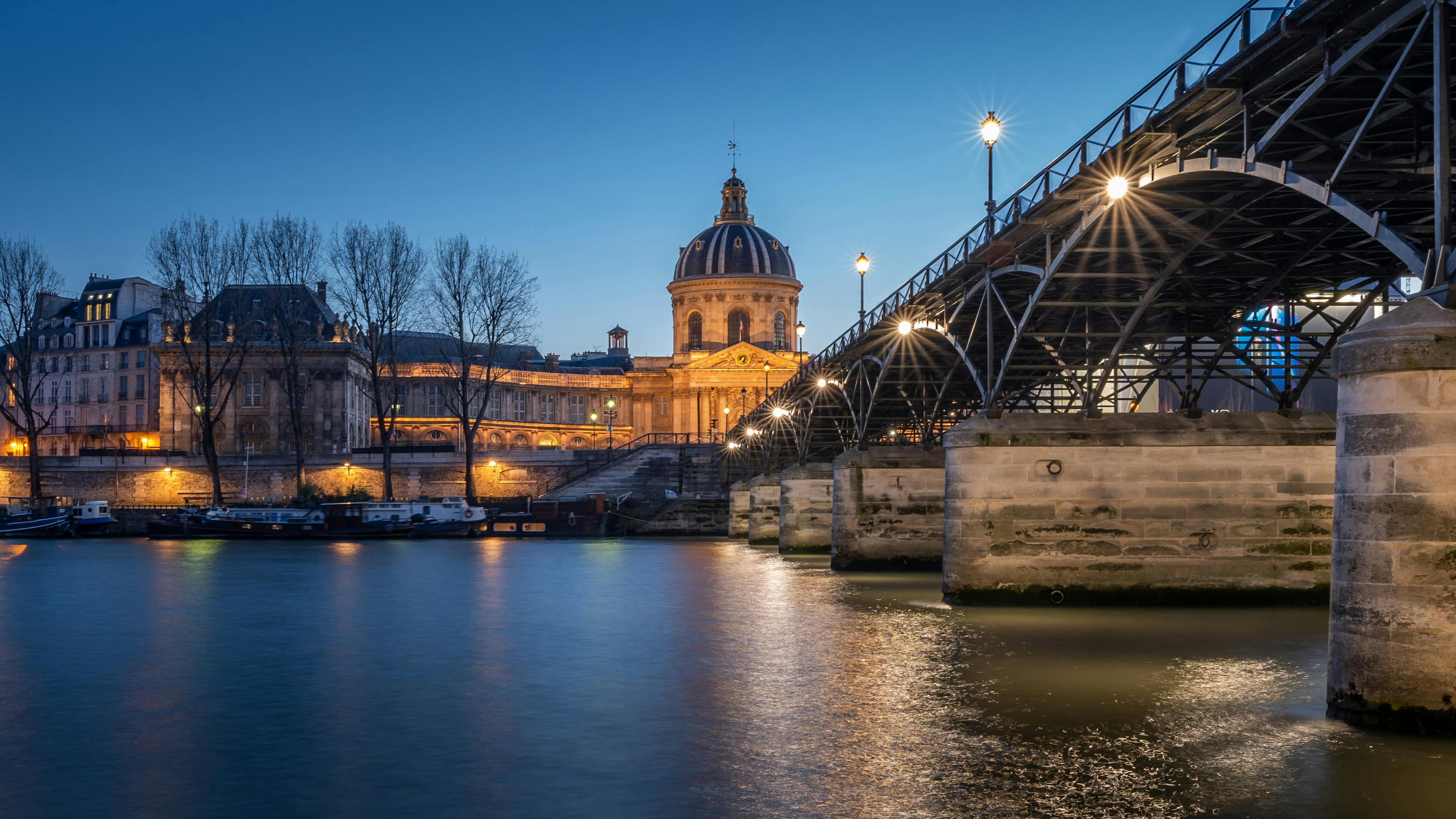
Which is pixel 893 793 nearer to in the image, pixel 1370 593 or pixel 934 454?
pixel 1370 593

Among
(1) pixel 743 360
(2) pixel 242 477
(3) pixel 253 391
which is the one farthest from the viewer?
(1) pixel 743 360

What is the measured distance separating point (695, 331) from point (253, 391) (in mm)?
60655

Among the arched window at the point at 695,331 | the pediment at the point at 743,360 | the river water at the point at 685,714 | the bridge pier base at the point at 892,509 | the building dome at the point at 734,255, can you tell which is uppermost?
the building dome at the point at 734,255

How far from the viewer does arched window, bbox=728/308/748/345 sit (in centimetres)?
15938

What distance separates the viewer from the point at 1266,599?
28500 mm

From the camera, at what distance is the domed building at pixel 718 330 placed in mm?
151000

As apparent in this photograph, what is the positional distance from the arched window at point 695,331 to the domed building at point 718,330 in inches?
3.9

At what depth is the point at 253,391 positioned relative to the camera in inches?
4493

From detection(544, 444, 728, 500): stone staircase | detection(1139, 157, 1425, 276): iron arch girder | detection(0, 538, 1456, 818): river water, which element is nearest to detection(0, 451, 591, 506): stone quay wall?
detection(544, 444, 728, 500): stone staircase

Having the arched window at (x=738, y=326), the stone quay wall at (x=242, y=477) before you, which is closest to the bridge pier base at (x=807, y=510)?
the stone quay wall at (x=242, y=477)

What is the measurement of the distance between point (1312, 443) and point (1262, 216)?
786 cm

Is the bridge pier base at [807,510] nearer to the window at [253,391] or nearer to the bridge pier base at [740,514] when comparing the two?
the bridge pier base at [740,514]

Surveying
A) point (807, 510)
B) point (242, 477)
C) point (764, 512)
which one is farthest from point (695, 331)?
point (807, 510)

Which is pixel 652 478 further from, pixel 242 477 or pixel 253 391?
pixel 253 391
